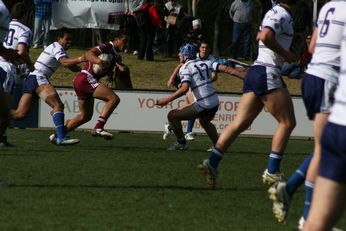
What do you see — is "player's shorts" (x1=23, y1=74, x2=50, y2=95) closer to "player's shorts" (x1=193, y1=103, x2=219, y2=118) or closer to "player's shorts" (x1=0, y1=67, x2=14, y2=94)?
"player's shorts" (x1=0, y1=67, x2=14, y2=94)

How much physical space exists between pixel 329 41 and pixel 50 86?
8.61 m

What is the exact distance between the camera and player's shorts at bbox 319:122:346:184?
5277mm

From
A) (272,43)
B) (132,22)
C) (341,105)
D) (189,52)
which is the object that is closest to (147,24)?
(132,22)

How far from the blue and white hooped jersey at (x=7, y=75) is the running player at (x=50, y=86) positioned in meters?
1.17

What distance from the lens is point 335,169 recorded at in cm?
533

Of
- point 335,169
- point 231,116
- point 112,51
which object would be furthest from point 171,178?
point 231,116

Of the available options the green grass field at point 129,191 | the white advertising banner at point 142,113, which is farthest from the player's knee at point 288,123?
the white advertising banner at point 142,113

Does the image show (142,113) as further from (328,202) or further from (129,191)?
(328,202)

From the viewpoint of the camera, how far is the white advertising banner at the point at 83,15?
28391 mm

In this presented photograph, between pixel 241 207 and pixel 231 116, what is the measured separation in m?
12.4

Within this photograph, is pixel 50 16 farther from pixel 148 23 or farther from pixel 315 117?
pixel 315 117

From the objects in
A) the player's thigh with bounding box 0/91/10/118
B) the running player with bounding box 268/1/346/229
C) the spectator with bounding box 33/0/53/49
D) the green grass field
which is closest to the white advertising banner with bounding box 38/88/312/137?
the green grass field

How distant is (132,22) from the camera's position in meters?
28.1

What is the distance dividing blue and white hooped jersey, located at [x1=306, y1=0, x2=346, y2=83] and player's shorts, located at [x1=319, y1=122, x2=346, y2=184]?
2809 millimetres
